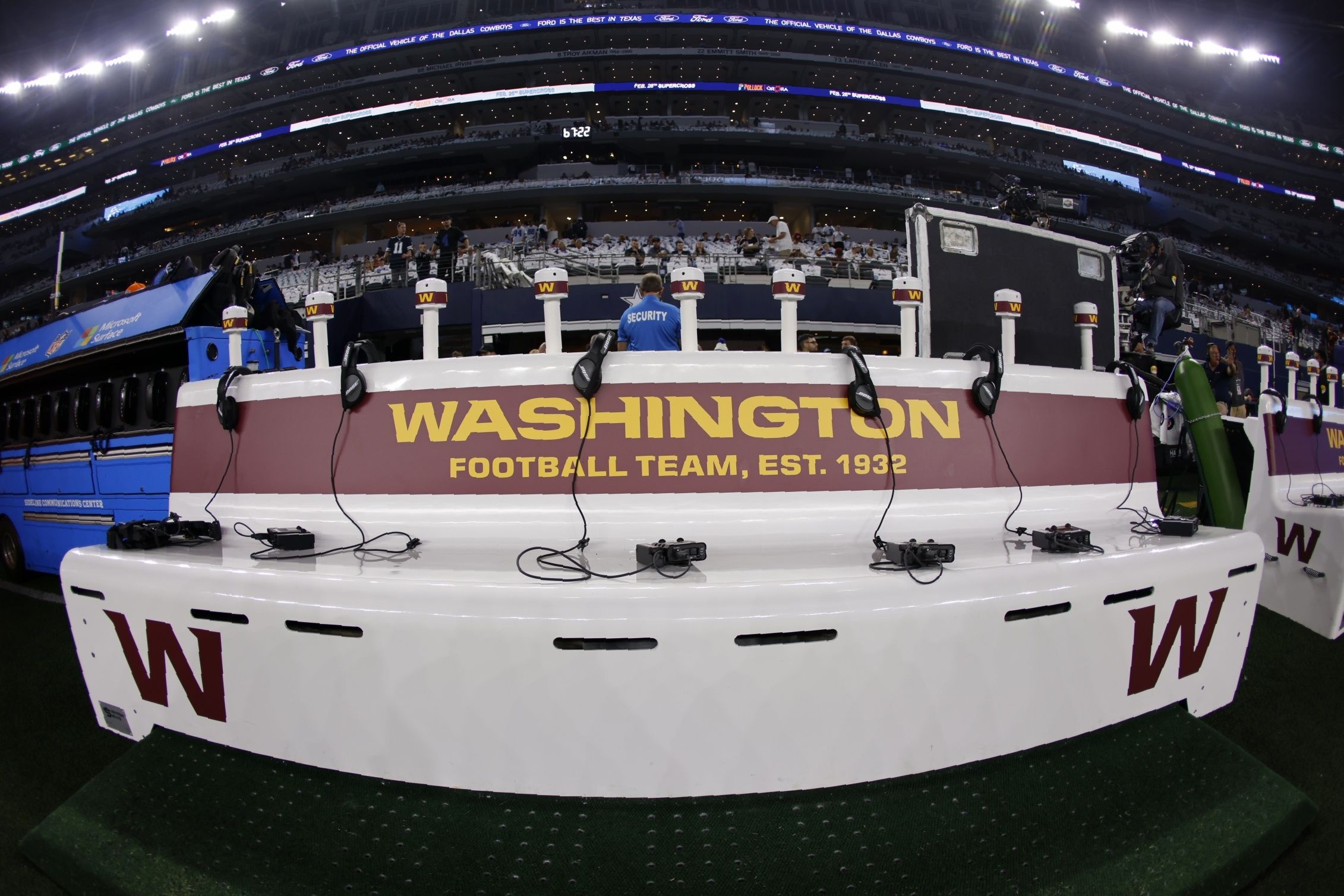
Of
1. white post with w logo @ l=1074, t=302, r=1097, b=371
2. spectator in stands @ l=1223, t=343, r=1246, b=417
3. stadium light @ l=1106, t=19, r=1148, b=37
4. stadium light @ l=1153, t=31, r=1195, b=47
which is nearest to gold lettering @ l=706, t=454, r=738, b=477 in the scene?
white post with w logo @ l=1074, t=302, r=1097, b=371

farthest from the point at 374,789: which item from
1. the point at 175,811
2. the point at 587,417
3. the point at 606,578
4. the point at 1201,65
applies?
the point at 1201,65

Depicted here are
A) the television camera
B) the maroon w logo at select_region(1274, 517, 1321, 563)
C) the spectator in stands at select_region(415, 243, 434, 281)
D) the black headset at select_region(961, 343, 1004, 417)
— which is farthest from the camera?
the spectator in stands at select_region(415, 243, 434, 281)

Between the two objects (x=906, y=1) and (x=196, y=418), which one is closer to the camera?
(x=196, y=418)

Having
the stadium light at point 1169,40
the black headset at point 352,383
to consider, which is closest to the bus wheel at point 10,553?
the black headset at point 352,383

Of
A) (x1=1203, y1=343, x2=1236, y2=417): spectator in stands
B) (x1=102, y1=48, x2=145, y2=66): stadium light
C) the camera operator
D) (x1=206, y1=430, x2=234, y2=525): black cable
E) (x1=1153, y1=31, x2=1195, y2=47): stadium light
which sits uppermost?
(x1=1153, y1=31, x2=1195, y2=47): stadium light

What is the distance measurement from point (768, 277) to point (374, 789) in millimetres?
14887

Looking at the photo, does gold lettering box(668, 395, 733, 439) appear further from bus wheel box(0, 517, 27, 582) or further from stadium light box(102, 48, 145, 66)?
stadium light box(102, 48, 145, 66)

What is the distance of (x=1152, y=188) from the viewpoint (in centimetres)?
3266

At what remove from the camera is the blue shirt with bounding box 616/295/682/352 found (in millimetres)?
3465

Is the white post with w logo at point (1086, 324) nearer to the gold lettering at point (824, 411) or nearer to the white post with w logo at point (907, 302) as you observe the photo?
the white post with w logo at point (907, 302)

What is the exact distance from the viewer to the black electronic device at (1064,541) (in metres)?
1.51

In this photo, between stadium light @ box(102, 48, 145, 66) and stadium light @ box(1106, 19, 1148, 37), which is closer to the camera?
stadium light @ box(1106, 19, 1148, 37)

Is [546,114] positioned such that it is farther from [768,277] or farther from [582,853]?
[582,853]

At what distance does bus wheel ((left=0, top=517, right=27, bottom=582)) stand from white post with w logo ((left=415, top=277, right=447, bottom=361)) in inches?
262
